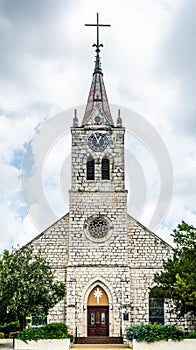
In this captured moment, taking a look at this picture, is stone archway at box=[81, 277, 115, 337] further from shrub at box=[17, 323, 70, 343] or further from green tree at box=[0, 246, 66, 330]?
shrub at box=[17, 323, 70, 343]

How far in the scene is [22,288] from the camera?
27.3 metres

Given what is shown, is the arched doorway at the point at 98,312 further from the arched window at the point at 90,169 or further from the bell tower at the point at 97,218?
the arched window at the point at 90,169

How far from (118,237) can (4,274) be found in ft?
35.6

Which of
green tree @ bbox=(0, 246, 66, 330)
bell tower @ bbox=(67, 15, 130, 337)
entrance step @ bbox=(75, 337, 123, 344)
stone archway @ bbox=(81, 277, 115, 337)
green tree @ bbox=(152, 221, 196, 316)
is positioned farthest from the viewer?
bell tower @ bbox=(67, 15, 130, 337)

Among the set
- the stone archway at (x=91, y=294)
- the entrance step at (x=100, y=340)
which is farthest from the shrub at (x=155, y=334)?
the stone archway at (x=91, y=294)

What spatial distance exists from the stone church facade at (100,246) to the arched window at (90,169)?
0.01 metres

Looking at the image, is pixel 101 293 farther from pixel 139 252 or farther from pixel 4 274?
pixel 4 274

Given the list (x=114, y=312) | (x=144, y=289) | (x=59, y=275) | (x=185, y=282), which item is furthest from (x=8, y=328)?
(x=185, y=282)

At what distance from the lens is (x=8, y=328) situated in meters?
35.2

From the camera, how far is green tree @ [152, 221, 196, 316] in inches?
988

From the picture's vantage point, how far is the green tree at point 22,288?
27016 millimetres

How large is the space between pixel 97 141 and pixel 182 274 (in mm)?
14702

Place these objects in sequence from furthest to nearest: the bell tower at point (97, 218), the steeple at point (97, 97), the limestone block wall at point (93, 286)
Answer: the steeple at point (97, 97) < the bell tower at point (97, 218) < the limestone block wall at point (93, 286)

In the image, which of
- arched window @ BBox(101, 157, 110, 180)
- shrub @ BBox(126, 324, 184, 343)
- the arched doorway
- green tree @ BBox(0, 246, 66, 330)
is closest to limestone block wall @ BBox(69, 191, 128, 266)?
arched window @ BBox(101, 157, 110, 180)
